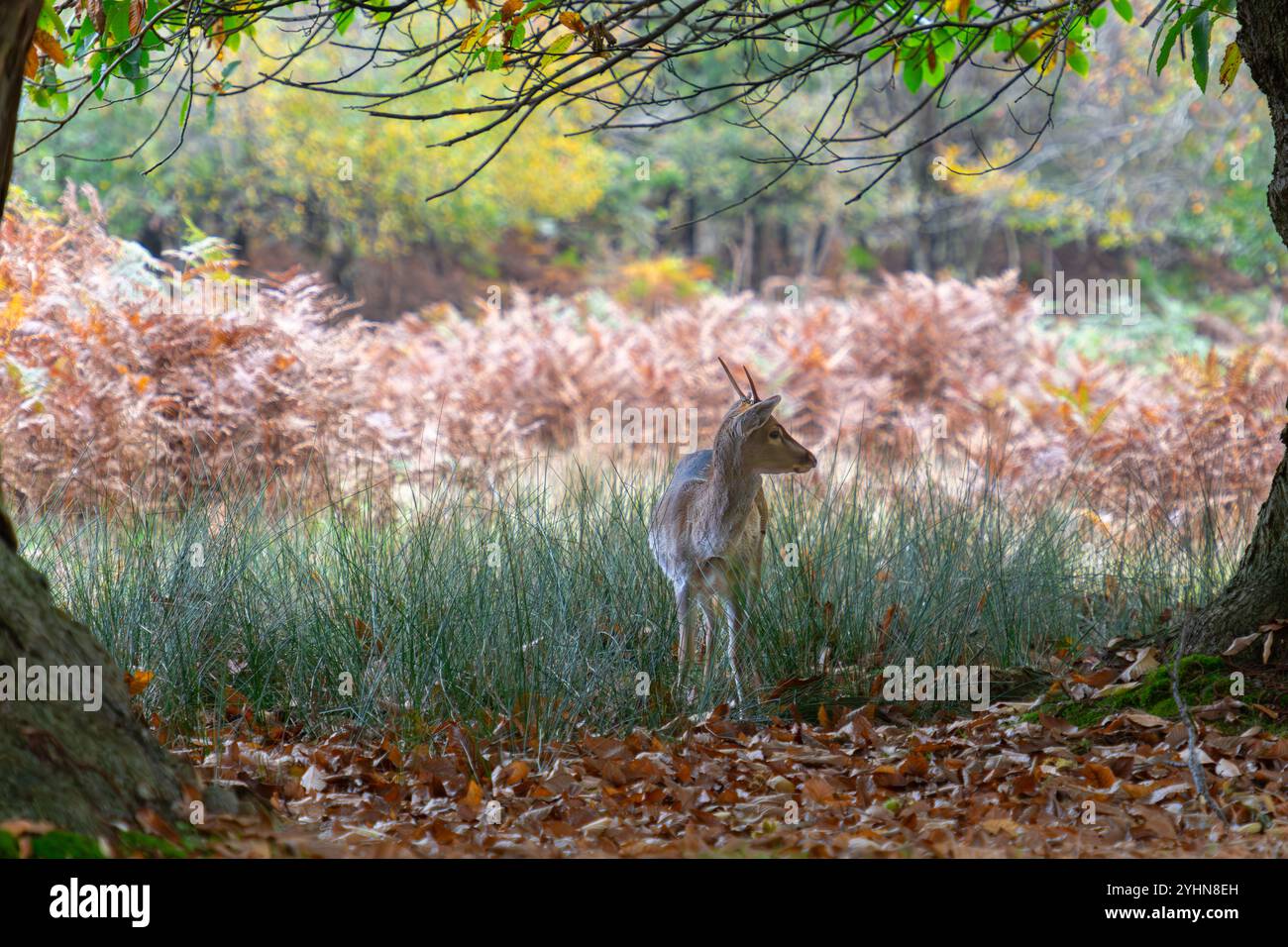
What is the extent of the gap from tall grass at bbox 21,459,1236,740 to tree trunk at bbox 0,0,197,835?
5.10ft

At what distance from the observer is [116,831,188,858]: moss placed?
3.11 metres

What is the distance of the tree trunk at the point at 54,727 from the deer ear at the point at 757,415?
3.34 meters

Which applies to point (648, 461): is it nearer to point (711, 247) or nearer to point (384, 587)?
point (384, 587)

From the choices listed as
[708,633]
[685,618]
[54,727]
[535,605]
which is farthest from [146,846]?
[708,633]

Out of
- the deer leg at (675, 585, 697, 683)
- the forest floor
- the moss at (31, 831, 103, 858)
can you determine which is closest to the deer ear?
the deer leg at (675, 585, 697, 683)

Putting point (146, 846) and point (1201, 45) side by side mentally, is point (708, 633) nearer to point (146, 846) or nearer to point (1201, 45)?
point (1201, 45)

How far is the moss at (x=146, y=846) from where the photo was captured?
3.11 meters

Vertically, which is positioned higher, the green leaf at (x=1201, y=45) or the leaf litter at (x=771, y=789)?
the green leaf at (x=1201, y=45)

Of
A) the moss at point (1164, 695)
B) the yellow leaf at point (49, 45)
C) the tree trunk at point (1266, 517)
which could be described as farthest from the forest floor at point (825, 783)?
the yellow leaf at point (49, 45)

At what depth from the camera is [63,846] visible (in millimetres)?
2975

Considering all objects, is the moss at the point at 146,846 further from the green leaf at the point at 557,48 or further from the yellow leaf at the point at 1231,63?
the yellow leaf at the point at 1231,63
